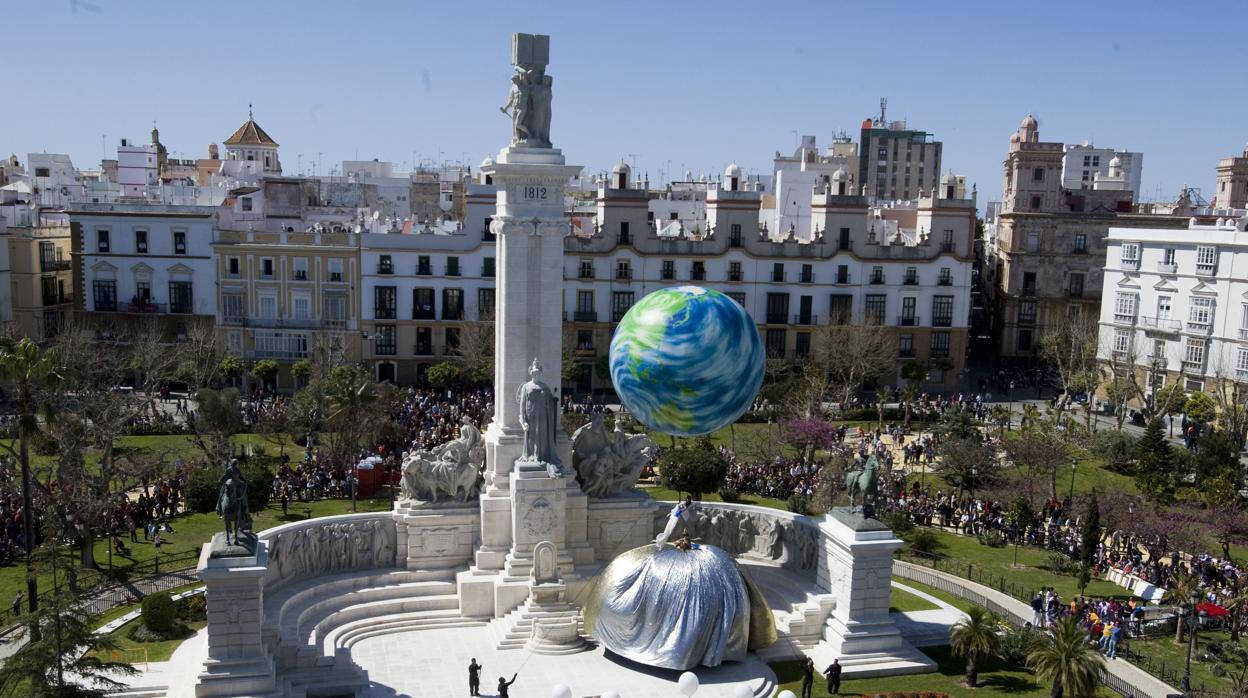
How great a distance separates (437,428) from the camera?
41.0m

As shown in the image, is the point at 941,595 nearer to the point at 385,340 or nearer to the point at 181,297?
the point at 385,340

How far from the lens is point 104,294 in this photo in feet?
176

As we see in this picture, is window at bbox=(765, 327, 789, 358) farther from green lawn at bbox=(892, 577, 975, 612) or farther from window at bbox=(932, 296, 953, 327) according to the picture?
green lawn at bbox=(892, 577, 975, 612)

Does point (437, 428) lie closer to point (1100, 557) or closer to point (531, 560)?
point (531, 560)

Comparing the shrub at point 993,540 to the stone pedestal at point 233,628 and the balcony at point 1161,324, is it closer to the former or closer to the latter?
the stone pedestal at point 233,628

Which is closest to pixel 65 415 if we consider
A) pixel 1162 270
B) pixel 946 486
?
pixel 946 486

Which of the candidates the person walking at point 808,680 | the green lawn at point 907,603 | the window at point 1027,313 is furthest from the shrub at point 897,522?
the window at point 1027,313

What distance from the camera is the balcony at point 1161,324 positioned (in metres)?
50.2

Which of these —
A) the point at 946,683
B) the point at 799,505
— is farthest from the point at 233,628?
the point at 799,505

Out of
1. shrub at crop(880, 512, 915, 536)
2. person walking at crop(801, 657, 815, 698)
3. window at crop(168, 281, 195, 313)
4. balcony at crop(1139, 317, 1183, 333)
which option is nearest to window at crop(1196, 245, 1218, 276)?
balcony at crop(1139, 317, 1183, 333)

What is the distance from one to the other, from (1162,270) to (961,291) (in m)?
9.17

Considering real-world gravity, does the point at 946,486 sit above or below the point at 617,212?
below

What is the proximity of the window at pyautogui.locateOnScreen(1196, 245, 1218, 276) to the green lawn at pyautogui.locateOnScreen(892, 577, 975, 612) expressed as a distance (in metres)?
28.6

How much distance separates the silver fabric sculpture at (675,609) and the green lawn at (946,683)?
3.55ft
